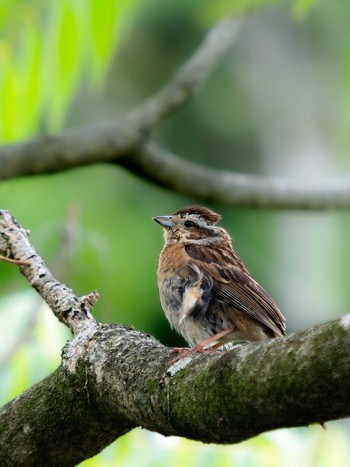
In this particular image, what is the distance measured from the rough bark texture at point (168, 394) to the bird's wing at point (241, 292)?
3.64 ft

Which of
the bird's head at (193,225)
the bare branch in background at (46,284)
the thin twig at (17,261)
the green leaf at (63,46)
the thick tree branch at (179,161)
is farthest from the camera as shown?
the thick tree branch at (179,161)

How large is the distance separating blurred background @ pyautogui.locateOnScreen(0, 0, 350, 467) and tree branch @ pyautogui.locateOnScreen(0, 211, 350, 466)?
1.23 meters

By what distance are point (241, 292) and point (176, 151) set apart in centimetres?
1314

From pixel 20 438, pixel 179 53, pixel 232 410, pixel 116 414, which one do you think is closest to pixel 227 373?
pixel 232 410

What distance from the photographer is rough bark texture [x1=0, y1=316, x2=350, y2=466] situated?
93.4 inches

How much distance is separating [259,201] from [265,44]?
12996 mm

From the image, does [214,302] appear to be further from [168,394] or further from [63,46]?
[168,394]

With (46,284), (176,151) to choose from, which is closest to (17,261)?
(46,284)

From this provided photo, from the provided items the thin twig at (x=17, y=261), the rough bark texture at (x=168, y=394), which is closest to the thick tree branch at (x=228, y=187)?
the thin twig at (x=17, y=261)

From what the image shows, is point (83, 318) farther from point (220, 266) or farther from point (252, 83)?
point (252, 83)

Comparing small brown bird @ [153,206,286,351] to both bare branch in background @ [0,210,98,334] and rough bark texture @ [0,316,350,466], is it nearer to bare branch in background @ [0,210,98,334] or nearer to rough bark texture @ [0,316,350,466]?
bare branch in background @ [0,210,98,334]

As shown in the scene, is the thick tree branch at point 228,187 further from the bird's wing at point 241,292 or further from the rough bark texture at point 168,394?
the rough bark texture at point 168,394

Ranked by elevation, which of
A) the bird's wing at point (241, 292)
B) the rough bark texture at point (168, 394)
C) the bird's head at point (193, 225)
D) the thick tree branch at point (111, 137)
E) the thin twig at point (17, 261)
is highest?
the thick tree branch at point (111, 137)

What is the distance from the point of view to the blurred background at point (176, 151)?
4.88m
